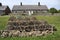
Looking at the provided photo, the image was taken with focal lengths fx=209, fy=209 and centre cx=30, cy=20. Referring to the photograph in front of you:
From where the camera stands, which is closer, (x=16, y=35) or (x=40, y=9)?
(x=16, y=35)

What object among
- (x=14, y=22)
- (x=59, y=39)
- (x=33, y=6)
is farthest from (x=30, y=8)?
(x=59, y=39)

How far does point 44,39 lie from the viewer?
17031 mm

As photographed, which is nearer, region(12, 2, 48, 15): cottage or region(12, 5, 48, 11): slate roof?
region(12, 2, 48, 15): cottage

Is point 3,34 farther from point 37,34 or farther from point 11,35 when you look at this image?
point 37,34

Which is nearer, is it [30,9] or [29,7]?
[30,9]

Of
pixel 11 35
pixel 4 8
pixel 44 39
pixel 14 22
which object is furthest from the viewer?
pixel 4 8

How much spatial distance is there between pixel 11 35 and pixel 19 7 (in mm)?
83260

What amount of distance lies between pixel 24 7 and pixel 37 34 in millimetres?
82315

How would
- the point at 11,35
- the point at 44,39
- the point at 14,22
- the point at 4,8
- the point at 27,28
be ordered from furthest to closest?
the point at 4,8
the point at 14,22
the point at 27,28
the point at 11,35
the point at 44,39

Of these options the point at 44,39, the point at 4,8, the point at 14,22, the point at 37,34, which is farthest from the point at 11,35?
the point at 4,8

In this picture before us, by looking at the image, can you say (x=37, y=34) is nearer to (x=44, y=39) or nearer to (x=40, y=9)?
(x=44, y=39)

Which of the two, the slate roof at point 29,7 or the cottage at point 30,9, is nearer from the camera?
the cottage at point 30,9

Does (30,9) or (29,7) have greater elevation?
(29,7)

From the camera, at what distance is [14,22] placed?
25.2 m
